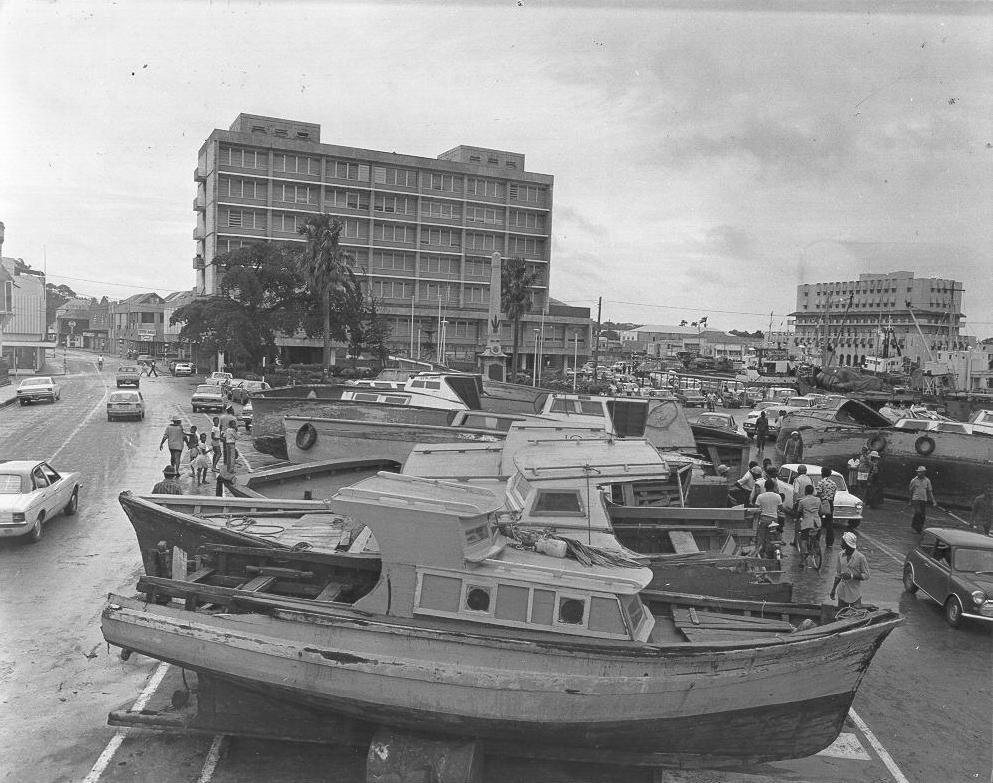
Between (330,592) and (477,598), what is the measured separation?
1.97 metres

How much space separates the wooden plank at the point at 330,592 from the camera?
28.7ft

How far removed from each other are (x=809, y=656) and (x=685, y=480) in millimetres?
9133

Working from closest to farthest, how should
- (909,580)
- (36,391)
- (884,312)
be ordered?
(909,580) < (36,391) < (884,312)

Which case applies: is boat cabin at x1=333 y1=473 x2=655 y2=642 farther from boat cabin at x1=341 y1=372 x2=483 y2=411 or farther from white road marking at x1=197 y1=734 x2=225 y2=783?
boat cabin at x1=341 y1=372 x2=483 y2=411

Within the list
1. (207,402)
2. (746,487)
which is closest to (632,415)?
(746,487)

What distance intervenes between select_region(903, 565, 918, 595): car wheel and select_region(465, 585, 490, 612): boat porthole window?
9.36 m

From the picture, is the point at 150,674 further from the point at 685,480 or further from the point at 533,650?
the point at 685,480

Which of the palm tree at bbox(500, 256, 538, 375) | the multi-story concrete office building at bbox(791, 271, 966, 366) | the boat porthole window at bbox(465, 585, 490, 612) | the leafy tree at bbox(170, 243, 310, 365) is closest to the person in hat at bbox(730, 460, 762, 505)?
Result: the boat porthole window at bbox(465, 585, 490, 612)

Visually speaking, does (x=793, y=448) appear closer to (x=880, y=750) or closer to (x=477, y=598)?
(x=880, y=750)

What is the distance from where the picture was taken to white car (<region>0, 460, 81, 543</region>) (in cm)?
1384

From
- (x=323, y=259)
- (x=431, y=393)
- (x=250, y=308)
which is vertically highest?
(x=323, y=259)

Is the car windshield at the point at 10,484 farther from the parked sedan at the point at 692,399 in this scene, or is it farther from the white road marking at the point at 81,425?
the parked sedan at the point at 692,399

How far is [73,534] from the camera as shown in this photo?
15.3m

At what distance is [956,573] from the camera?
1217cm
